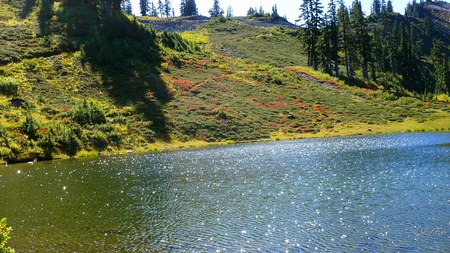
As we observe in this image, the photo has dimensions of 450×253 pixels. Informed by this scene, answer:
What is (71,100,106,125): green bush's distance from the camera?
6128 centimetres

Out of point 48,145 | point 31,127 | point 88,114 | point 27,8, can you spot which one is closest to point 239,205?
point 48,145

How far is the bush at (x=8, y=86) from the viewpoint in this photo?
65.4 m

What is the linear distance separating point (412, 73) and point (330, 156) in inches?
4549

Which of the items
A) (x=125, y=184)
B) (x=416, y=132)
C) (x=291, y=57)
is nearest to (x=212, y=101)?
(x=416, y=132)

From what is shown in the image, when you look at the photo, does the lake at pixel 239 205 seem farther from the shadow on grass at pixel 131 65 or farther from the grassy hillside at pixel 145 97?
the shadow on grass at pixel 131 65

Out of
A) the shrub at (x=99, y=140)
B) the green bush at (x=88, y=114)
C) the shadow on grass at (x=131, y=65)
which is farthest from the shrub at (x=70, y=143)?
the shadow on grass at (x=131, y=65)

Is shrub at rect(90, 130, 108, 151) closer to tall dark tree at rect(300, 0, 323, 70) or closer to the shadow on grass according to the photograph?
the shadow on grass

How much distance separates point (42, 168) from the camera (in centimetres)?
4116

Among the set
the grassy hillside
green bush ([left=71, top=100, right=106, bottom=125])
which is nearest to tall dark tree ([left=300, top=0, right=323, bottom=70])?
the grassy hillside

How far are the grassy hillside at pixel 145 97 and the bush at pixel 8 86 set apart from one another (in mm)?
202

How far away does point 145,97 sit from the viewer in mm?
75938

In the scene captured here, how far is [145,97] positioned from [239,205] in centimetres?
5648

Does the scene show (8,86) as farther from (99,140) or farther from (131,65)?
(131,65)

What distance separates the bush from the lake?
99.3 ft
